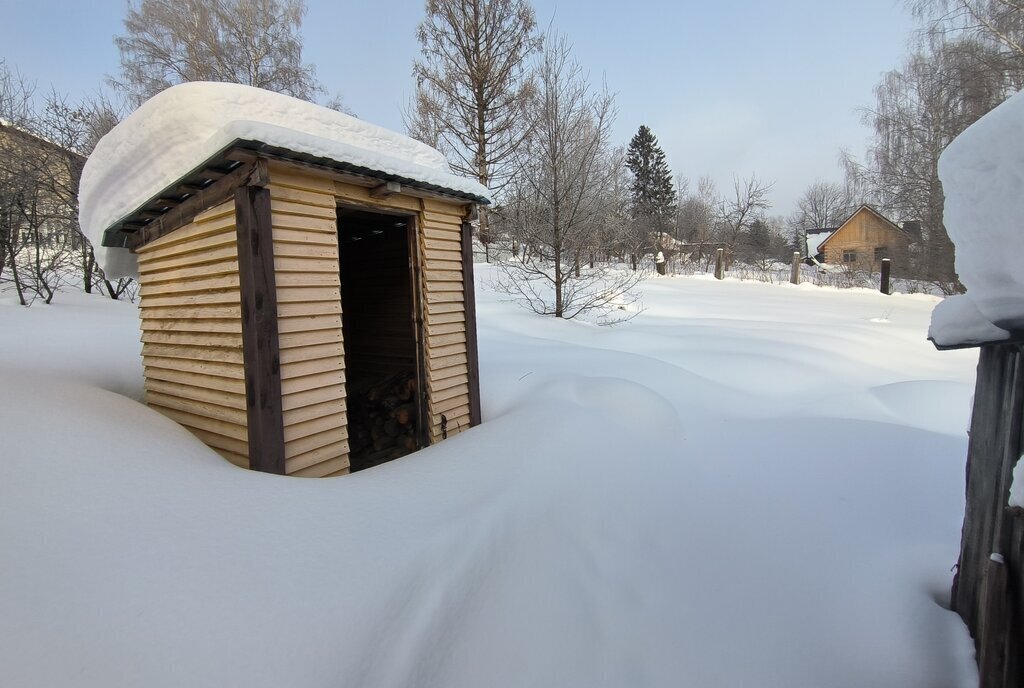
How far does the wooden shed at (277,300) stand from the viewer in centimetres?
349

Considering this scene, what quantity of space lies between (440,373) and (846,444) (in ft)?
13.8

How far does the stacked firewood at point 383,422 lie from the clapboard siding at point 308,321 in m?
1.73

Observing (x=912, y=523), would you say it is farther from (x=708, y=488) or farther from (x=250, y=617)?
(x=250, y=617)

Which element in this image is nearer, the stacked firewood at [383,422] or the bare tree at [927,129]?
the stacked firewood at [383,422]

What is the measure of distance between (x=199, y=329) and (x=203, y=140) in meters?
1.57

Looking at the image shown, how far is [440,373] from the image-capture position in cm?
498

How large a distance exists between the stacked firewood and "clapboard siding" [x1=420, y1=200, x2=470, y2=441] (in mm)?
863

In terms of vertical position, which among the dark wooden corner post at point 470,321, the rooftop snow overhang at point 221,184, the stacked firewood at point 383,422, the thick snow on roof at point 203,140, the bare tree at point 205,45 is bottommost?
the stacked firewood at point 383,422

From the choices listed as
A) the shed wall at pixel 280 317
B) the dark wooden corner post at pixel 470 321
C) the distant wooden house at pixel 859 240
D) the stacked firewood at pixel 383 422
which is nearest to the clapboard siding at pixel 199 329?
the shed wall at pixel 280 317

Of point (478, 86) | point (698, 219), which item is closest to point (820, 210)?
point (698, 219)

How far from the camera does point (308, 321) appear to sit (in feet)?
12.5

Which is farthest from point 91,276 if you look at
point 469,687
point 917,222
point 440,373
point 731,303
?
point 917,222

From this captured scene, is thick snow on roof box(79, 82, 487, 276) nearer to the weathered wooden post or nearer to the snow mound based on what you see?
the snow mound

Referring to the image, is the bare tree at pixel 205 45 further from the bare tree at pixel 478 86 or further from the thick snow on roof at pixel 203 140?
the thick snow on roof at pixel 203 140
